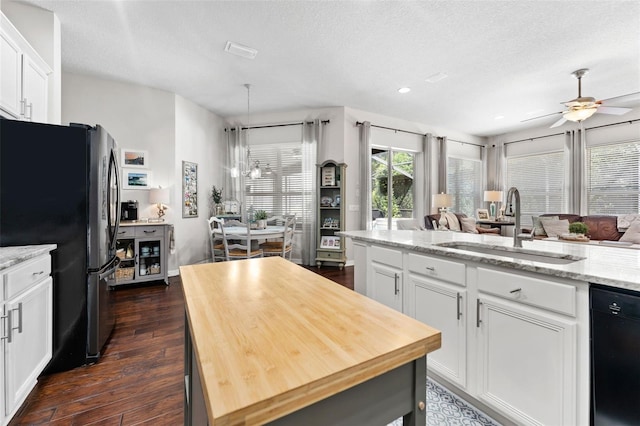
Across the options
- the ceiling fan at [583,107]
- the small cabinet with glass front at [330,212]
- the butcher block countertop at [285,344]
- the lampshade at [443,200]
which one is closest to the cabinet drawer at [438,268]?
the butcher block countertop at [285,344]

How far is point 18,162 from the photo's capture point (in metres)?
1.90

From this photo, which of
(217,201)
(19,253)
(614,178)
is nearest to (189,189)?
(217,201)

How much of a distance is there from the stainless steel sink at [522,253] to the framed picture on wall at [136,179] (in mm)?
4258

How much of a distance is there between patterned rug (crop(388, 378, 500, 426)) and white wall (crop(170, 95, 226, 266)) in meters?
4.23

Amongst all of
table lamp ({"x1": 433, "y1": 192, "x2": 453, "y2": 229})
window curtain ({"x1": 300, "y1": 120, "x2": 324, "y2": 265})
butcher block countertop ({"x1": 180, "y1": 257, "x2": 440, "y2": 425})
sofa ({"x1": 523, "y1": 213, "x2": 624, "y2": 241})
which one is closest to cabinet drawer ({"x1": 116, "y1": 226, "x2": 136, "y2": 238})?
window curtain ({"x1": 300, "y1": 120, "x2": 324, "y2": 265})

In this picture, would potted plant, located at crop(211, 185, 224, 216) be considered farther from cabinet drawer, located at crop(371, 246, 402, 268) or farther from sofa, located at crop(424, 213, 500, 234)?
sofa, located at crop(424, 213, 500, 234)

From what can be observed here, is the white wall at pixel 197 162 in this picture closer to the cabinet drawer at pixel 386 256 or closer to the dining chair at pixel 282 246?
the dining chair at pixel 282 246

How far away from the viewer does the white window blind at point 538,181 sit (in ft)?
21.3

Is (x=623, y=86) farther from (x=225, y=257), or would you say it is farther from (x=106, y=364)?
(x=106, y=364)

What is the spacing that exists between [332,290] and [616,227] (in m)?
6.20

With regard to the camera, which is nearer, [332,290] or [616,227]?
[332,290]

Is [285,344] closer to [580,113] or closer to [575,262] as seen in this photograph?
[575,262]

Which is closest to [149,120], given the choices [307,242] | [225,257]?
[225,257]

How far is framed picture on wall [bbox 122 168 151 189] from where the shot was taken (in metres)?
4.21
